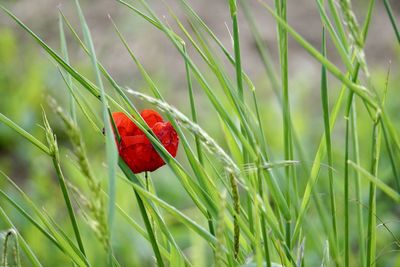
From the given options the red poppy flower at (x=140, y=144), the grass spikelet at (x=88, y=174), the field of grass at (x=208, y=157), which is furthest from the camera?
the red poppy flower at (x=140, y=144)

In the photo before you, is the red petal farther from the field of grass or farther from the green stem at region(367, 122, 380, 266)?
the green stem at region(367, 122, 380, 266)

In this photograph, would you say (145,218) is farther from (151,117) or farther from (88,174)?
(88,174)

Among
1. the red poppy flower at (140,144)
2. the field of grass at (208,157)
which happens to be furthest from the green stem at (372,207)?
the red poppy flower at (140,144)

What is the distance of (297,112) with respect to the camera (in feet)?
7.73

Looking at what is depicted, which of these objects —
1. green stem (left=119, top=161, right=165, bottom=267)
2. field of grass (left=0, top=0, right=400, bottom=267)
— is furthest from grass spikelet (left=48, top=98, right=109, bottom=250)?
green stem (left=119, top=161, right=165, bottom=267)

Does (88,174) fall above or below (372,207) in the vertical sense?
above

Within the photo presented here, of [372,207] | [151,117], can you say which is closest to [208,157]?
[151,117]

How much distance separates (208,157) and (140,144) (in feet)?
0.77

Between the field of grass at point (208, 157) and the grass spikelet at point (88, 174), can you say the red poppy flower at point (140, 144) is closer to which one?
the field of grass at point (208, 157)

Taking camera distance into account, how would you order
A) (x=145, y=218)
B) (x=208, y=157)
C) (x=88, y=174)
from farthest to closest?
(x=208, y=157) → (x=145, y=218) → (x=88, y=174)

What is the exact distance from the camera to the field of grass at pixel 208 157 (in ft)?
2.19

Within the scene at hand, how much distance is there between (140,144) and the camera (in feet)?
2.53

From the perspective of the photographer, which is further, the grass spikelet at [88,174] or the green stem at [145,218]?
the green stem at [145,218]

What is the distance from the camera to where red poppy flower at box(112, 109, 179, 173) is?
2.52 ft
